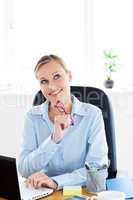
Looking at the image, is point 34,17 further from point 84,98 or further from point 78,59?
point 84,98

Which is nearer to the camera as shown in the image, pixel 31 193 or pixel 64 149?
pixel 31 193

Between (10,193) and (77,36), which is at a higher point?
(77,36)

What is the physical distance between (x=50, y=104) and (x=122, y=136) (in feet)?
4.44

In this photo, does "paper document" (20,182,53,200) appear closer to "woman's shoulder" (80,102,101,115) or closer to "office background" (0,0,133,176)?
"woman's shoulder" (80,102,101,115)

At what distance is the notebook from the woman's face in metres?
0.49

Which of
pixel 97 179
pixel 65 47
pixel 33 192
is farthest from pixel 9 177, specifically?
pixel 65 47

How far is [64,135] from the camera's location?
184 centimetres

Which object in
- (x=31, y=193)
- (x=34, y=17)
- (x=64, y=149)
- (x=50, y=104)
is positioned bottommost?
(x=31, y=193)

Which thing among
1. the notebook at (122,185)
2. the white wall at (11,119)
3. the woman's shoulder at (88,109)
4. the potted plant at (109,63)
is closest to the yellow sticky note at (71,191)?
the notebook at (122,185)

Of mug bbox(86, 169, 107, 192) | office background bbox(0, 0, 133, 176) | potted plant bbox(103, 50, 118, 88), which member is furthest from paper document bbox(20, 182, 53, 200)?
potted plant bbox(103, 50, 118, 88)

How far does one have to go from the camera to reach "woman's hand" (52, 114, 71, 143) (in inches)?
68.1

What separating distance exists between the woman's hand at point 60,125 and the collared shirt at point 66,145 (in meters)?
0.04

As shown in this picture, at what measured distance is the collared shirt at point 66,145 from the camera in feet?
5.90

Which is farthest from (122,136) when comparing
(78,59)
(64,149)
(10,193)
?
(10,193)
